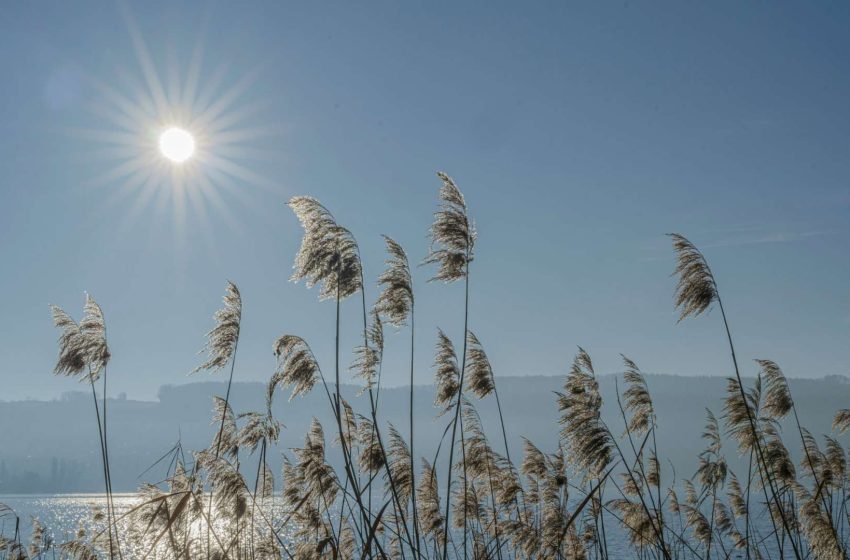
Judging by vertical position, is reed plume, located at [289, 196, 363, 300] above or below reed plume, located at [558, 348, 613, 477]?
above

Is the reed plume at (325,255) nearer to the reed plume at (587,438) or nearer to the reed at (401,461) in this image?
the reed at (401,461)

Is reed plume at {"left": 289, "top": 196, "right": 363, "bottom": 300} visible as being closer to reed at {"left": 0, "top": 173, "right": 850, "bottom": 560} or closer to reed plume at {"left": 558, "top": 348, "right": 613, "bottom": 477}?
reed at {"left": 0, "top": 173, "right": 850, "bottom": 560}

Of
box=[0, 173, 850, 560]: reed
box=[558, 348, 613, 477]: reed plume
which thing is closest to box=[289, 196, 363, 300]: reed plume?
box=[0, 173, 850, 560]: reed

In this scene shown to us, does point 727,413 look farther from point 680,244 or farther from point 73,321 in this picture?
point 73,321

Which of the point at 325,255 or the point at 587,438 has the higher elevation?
the point at 325,255

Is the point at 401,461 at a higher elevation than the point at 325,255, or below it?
below

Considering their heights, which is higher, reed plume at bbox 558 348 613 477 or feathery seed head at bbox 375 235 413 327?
feathery seed head at bbox 375 235 413 327

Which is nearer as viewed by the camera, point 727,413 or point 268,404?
point 268,404

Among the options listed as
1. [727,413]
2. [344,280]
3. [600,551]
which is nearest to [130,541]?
[344,280]

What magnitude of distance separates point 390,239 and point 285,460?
14.3 feet

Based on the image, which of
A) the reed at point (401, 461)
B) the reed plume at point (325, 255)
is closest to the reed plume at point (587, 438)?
the reed at point (401, 461)

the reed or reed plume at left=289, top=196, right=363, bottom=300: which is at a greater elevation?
reed plume at left=289, top=196, right=363, bottom=300

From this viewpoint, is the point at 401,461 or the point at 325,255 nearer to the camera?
the point at 325,255

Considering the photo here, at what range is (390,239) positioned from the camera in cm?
546
